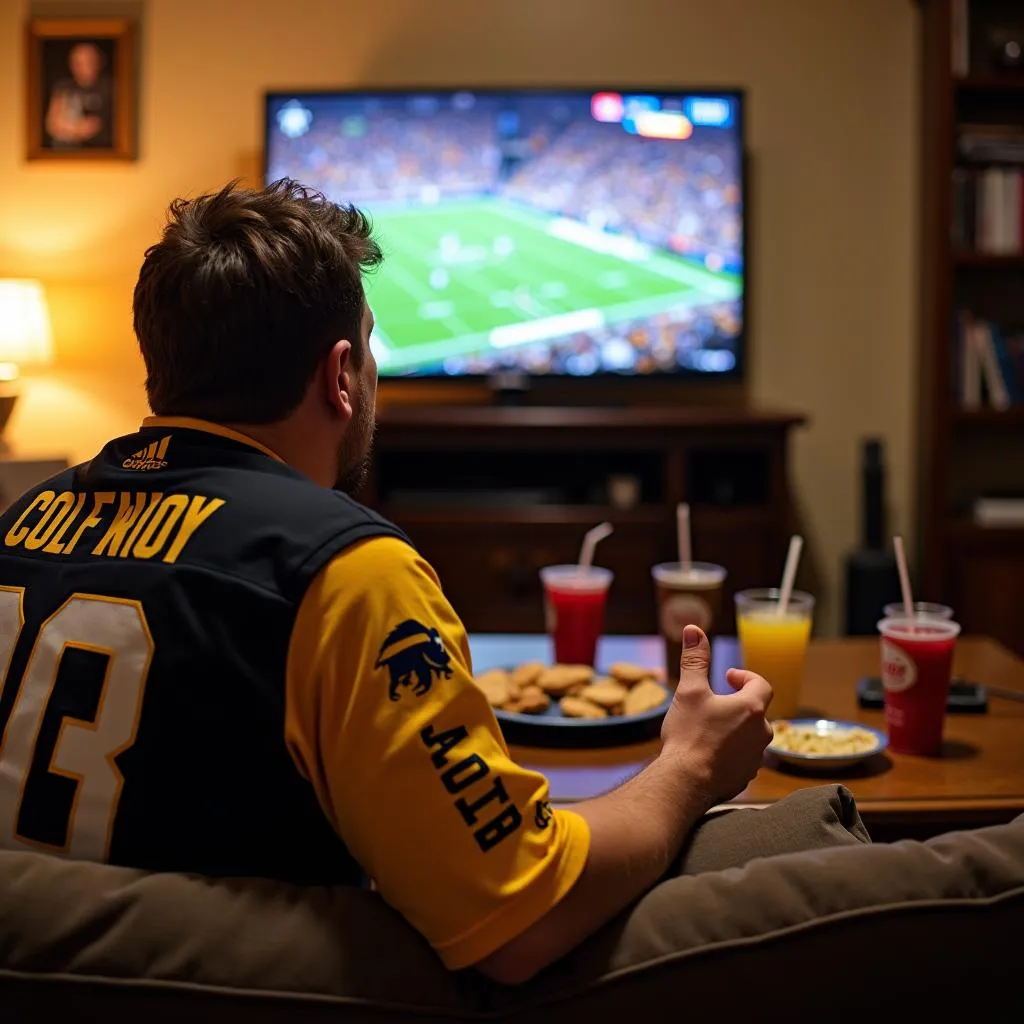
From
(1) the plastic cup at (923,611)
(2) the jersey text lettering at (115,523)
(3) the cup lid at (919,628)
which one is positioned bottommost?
(3) the cup lid at (919,628)

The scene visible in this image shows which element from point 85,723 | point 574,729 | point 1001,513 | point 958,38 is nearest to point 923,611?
point 574,729

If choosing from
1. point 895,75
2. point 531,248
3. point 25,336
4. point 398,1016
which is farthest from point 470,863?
point 895,75

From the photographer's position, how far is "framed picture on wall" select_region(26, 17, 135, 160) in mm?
3967

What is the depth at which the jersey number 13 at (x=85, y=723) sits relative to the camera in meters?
0.82

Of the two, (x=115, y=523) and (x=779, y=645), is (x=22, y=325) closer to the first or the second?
(x=779, y=645)

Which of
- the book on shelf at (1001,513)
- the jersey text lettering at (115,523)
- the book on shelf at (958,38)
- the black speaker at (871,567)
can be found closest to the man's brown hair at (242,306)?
the jersey text lettering at (115,523)

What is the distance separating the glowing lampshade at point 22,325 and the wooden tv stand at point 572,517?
1.15 meters

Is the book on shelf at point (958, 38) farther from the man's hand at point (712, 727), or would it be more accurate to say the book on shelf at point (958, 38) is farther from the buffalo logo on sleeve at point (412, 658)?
the buffalo logo on sleeve at point (412, 658)

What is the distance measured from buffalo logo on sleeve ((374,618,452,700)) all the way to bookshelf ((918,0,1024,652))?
322 centimetres

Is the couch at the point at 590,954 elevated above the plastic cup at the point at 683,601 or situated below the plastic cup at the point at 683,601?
below

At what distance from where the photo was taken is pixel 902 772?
142 cm

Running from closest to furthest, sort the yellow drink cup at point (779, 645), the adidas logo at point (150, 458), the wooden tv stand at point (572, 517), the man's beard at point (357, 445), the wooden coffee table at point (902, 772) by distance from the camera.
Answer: the adidas logo at point (150, 458) → the man's beard at point (357, 445) → the wooden coffee table at point (902, 772) → the yellow drink cup at point (779, 645) → the wooden tv stand at point (572, 517)

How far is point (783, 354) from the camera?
159 inches

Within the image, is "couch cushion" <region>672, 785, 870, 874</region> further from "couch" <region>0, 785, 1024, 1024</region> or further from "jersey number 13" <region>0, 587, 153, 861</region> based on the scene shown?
"jersey number 13" <region>0, 587, 153, 861</region>
